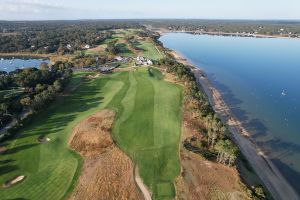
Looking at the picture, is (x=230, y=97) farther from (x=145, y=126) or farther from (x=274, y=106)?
(x=145, y=126)

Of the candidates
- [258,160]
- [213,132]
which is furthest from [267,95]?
[213,132]

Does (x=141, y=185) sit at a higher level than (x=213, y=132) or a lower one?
lower

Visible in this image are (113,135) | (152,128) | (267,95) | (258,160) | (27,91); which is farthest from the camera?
(267,95)

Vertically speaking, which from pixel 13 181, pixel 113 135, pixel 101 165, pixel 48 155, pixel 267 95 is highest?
pixel 267 95

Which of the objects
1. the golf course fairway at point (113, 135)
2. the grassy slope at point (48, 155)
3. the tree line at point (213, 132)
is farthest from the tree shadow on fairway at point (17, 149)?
the tree line at point (213, 132)

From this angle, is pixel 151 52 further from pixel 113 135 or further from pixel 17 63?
pixel 113 135

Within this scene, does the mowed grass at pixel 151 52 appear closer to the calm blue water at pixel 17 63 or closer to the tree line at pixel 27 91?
the tree line at pixel 27 91

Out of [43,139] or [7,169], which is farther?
[43,139]

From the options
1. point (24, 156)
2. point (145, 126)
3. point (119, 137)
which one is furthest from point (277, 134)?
point (24, 156)
